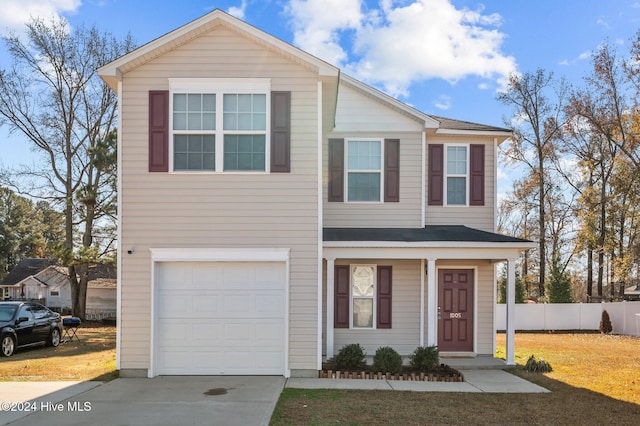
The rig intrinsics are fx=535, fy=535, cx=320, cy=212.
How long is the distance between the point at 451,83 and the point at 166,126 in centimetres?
1353

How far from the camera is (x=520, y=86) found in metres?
27.9

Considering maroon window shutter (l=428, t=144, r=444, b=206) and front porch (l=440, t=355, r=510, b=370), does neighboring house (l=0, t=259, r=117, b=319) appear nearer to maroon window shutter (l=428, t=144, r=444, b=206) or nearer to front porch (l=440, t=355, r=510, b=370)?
maroon window shutter (l=428, t=144, r=444, b=206)

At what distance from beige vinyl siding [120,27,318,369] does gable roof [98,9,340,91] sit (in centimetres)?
37

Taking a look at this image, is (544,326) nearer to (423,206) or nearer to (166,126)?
(423,206)

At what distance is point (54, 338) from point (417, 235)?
10.9 m

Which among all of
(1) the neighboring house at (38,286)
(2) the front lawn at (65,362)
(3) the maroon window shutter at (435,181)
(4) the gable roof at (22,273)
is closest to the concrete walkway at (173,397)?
(2) the front lawn at (65,362)

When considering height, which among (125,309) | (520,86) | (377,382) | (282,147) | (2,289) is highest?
(520,86)

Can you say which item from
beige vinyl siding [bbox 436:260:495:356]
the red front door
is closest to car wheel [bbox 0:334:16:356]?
the red front door

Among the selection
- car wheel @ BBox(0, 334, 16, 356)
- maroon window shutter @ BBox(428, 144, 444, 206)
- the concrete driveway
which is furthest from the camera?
maroon window shutter @ BBox(428, 144, 444, 206)

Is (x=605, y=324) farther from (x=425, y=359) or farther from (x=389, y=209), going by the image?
(x=425, y=359)

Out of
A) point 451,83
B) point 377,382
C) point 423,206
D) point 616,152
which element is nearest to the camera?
point 377,382

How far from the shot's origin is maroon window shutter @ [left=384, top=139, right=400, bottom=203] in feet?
Answer: 42.1

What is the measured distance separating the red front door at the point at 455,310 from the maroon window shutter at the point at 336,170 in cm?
315

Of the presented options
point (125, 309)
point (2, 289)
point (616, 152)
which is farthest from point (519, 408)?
point (2, 289)
